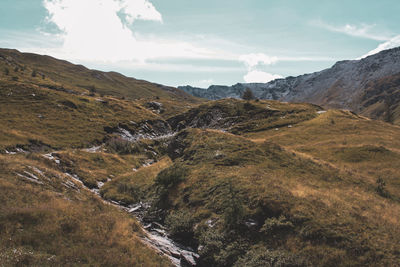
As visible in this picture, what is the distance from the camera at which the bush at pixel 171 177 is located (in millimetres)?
31891

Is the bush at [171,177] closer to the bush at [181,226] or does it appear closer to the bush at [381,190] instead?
the bush at [181,226]

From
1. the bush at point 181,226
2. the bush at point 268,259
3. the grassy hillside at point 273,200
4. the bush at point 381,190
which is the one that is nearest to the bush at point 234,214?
the grassy hillside at point 273,200

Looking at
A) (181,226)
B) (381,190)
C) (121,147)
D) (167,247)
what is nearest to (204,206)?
(181,226)

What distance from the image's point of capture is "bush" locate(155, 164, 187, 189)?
105 ft

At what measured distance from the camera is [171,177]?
32531 millimetres

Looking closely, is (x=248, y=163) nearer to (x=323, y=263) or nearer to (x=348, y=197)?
(x=348, y=197)

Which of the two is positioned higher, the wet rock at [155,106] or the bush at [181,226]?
the wet rock at [155,106]

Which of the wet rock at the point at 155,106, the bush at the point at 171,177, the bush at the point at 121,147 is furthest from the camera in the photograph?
the wet rock at the point at 155,106

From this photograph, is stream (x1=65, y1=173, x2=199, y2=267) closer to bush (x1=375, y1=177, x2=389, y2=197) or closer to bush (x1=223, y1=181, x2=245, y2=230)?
bush (x1=223, y1=181, x2=245, y2=230)

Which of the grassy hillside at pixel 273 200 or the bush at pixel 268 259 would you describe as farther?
the grassy hillside at pixel 273 200

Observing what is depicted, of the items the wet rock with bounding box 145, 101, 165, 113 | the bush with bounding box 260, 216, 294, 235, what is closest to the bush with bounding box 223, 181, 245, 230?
the bush with bounding box 260, 216, 294, 235

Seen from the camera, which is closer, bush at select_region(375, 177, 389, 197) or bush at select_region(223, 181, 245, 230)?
bush at select_region(223, 181, 245, 230)

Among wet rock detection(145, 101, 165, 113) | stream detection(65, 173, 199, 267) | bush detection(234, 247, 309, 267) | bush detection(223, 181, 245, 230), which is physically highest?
wet rock detection(145, 101, 165, 113)

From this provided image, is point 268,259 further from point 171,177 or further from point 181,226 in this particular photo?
point 171,177
